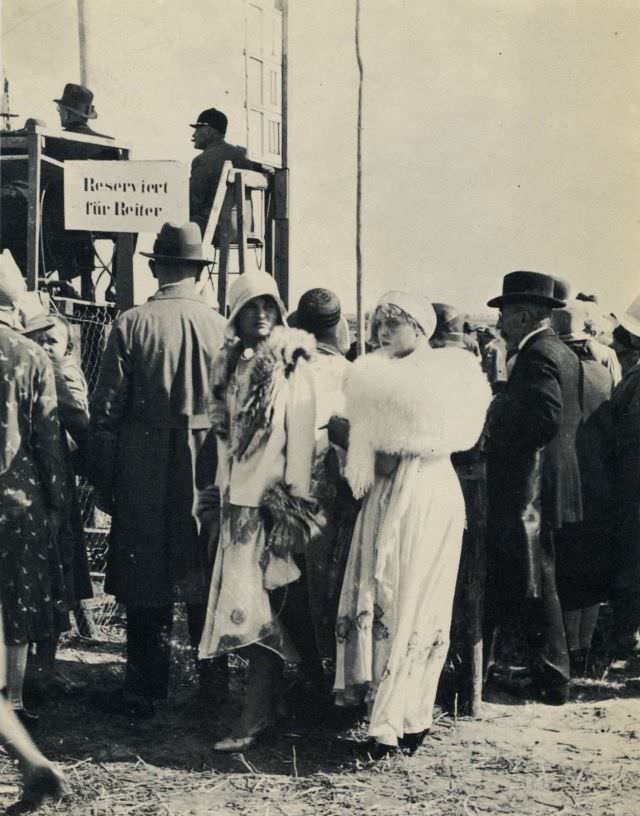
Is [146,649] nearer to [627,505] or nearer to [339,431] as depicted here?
[339,431]

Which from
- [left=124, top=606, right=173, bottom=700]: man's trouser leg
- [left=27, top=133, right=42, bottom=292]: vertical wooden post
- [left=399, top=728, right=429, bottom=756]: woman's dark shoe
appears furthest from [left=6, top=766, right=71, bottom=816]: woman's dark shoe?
[left=27, top=133, right=42, bottom=292]: vertical wooden post

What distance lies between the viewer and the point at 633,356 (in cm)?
776

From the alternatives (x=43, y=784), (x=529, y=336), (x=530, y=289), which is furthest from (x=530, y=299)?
Answer: (x=43, y=784)

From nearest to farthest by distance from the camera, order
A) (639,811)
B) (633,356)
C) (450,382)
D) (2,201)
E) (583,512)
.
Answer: (639,811), (450,382), (583,512), (633,356), (2,201)

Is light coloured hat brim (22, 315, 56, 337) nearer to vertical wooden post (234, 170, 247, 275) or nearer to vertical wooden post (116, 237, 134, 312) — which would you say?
vertical wooden post (116, 237, 134, 312)

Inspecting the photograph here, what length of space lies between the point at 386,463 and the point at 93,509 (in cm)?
395

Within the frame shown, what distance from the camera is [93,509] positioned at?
785 cm

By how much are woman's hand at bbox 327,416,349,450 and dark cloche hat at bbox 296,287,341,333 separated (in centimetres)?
81

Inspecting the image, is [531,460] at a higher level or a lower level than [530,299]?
lower

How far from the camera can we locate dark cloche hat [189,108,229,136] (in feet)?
32.5

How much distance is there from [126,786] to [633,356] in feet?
16.9

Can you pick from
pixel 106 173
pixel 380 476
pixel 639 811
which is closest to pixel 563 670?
pixel 639 811

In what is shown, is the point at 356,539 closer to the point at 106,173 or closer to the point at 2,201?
the point at 106,173

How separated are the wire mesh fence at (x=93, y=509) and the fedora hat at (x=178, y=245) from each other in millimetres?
1474
